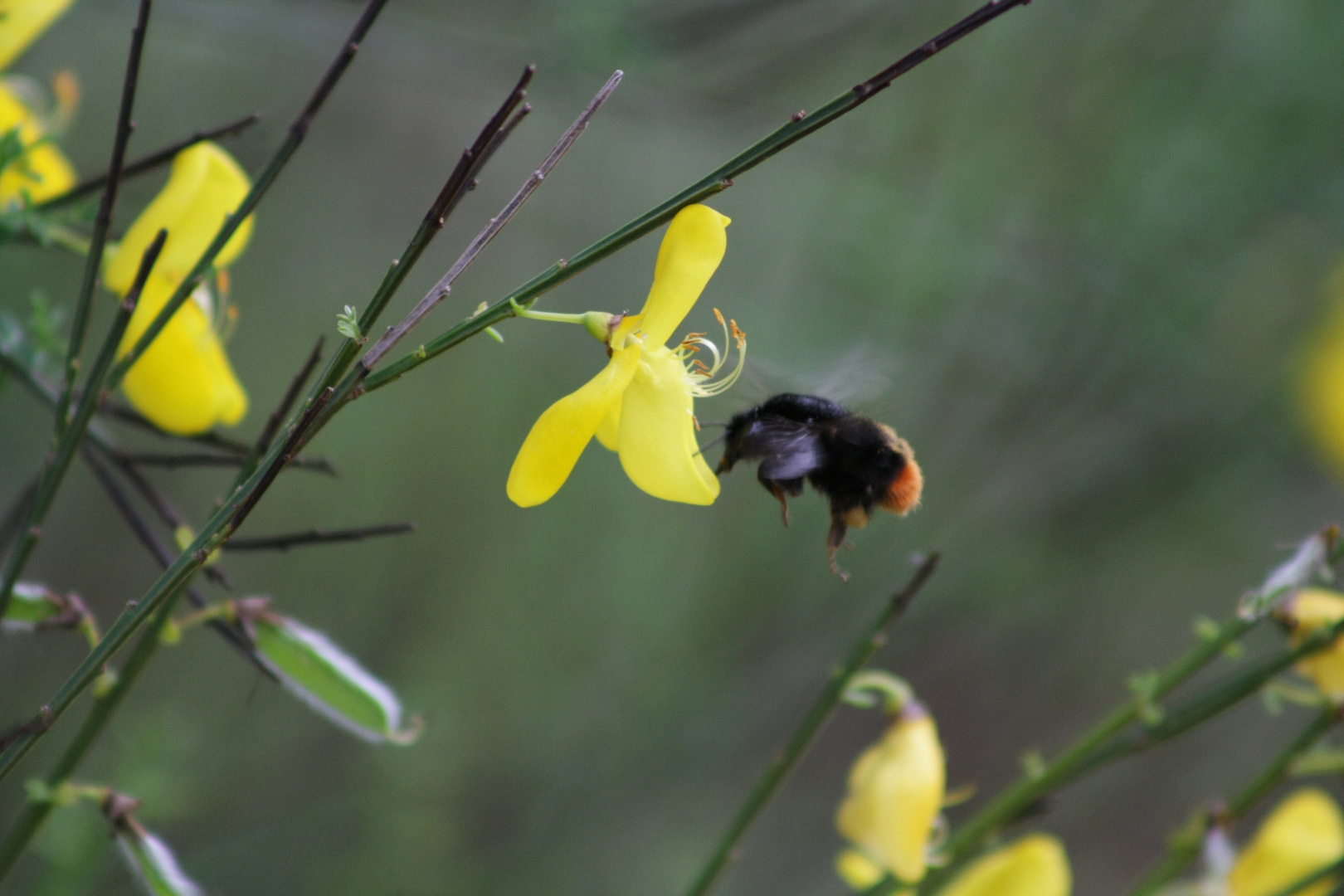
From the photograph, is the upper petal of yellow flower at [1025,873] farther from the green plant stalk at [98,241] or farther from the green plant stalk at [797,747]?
the green plant stalk at [98,241]

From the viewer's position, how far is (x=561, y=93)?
96.5 inches

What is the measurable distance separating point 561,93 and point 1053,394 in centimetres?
159

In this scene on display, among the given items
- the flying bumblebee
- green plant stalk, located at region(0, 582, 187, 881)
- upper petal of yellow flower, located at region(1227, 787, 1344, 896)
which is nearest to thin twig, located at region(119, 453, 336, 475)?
green plant stalk, located at region(0, 582, 187, 881)

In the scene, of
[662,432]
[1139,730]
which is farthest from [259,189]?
[1139,730]

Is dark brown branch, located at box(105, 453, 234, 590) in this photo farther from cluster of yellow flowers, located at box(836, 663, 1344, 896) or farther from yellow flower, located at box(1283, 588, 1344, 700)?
yellow flower, located at box(1283, 588, 1344, 700)

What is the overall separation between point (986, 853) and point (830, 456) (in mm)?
535

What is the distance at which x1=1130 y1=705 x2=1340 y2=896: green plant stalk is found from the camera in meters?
1.15

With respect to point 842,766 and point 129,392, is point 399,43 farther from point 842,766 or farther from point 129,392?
point 842,766

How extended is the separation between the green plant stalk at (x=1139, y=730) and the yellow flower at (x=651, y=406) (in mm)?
581

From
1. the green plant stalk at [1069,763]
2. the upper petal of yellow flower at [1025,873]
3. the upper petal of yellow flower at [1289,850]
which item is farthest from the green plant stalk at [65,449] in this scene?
the upper petal of yellow flower at [1289,850]

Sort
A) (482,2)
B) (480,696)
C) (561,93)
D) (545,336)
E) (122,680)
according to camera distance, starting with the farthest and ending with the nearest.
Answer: (545,336) → (480,696) → (482,2) → (561,93) → (122,680)

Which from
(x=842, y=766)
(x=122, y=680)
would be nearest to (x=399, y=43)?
(x=122, y=680)

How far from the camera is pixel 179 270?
3.55ft

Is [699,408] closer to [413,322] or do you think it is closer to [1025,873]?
[1025,873]
